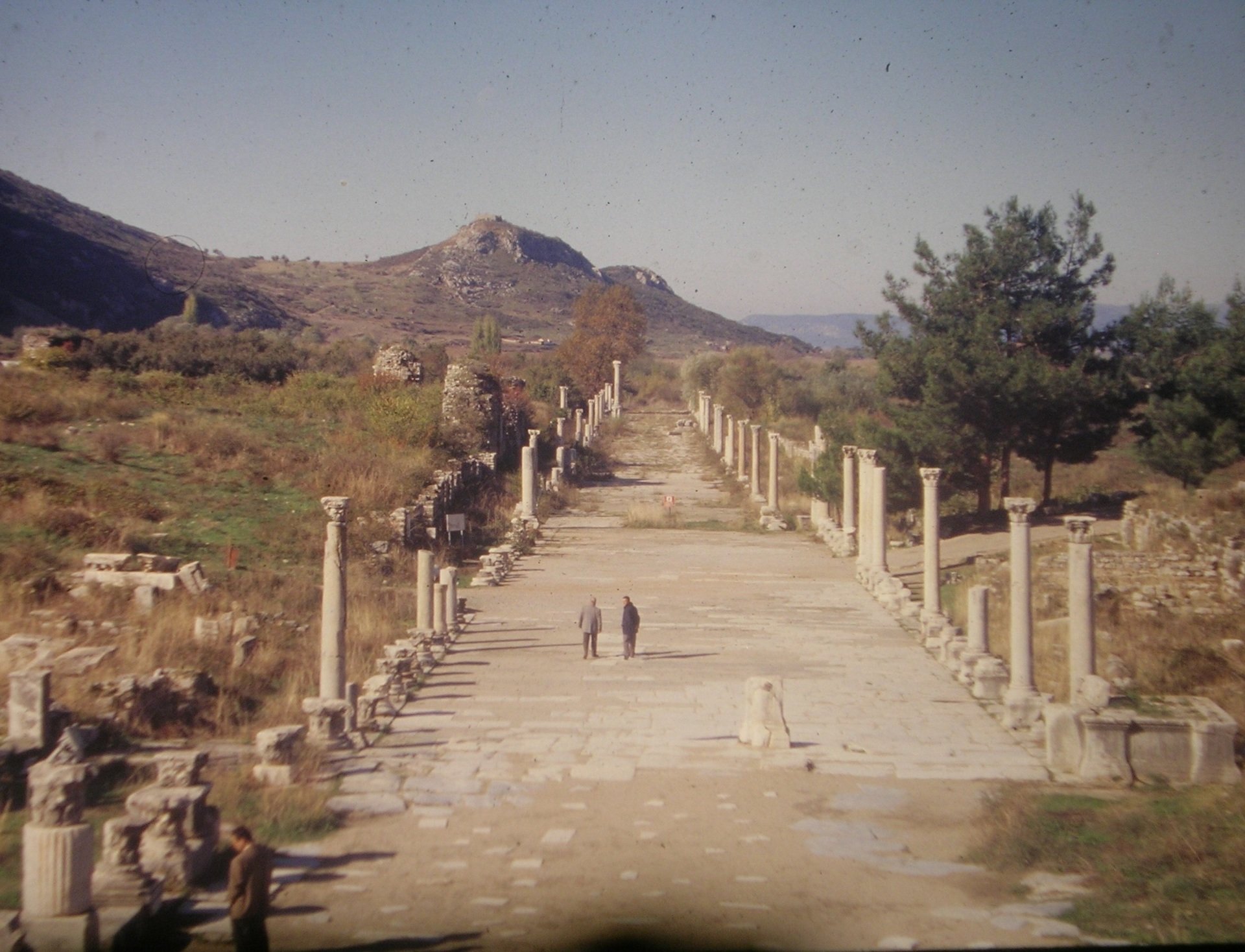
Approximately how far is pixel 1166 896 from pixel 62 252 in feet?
186

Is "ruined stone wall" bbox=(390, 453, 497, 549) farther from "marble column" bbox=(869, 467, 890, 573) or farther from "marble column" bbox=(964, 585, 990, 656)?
"marble column" bbox=(964, 585, 990, 656)

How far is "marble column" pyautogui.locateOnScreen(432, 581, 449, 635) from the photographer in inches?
721

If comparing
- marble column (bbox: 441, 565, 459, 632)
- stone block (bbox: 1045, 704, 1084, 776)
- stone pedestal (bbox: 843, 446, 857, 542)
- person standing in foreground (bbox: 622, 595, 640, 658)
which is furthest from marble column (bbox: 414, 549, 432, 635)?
stone pedestal (bbox: 843, 446, 857, 542)

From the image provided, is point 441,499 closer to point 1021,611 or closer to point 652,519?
point 652,519

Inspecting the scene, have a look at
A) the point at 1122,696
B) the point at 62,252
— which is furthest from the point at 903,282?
the point at 62,252

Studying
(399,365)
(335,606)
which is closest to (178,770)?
(335,606)

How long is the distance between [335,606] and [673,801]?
4.75 metres

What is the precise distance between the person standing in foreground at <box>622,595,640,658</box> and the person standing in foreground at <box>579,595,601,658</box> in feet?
1.33

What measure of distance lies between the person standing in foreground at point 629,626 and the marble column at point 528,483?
14328 millimetres

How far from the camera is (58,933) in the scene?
7.05 metres

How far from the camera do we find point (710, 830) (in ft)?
32.4

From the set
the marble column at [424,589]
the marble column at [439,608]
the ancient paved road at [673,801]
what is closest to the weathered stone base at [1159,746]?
the ancient paved road at [673,801]

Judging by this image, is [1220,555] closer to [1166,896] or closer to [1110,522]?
[1110,522]

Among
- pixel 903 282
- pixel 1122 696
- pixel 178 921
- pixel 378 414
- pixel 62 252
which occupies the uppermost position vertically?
pixel 62 252
